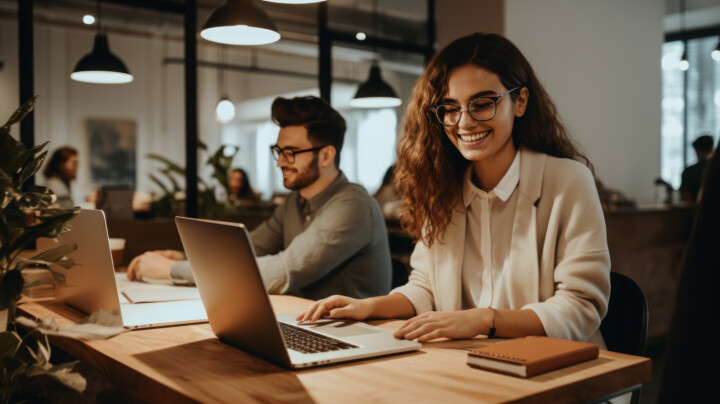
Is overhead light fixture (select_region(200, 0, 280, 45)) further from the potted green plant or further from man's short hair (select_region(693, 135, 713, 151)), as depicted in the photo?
man's short hair (select_region(693, 135, 713, 151))

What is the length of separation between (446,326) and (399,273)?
1.00m

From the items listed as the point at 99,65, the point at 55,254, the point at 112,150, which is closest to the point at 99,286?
the point at 55,254

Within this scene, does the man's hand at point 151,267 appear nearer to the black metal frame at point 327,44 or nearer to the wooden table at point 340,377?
the wooden table at point 340,377

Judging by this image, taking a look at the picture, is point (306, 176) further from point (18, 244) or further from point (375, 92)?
point (375, 92)

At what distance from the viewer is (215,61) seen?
11047 mm

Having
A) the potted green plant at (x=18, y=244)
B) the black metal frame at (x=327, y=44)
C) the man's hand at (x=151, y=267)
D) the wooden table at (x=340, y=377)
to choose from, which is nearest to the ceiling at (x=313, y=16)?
the black metal frame at (x=327, y=44)

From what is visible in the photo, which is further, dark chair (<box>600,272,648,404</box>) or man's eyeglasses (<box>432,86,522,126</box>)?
man's eyeglasses (<box>432,86,522,126</box>)

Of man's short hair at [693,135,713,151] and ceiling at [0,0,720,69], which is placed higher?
ceiling at [0,0,720,69]

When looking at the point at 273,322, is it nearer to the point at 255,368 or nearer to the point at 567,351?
the point at 255,368

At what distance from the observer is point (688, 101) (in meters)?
9.22

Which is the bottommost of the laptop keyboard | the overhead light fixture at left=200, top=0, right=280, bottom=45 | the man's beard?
the laptop keyboard

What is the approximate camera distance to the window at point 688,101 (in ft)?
29.5

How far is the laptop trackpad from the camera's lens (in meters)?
1.27

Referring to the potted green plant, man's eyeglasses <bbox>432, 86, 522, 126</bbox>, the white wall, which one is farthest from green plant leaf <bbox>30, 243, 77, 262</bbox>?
the white wall
